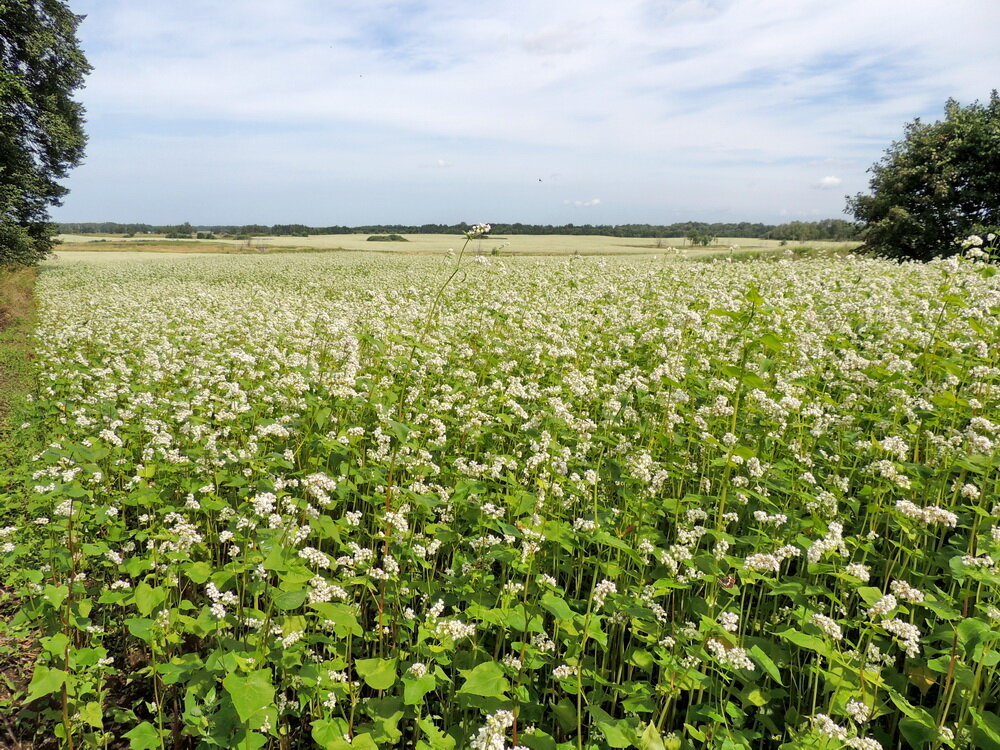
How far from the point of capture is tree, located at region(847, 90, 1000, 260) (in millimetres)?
36062

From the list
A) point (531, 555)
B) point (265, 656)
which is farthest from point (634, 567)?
point (265, 656)

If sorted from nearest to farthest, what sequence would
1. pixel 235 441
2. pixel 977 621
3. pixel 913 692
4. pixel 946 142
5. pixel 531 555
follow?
pixel 977 621, pixel 531 555, pixel 913 692, pixel 235 441, pixel 946 142

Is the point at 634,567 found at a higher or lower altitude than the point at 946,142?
lower

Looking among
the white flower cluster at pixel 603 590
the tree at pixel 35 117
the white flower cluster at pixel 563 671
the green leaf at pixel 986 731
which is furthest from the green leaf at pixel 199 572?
the tree at pixel 35 117

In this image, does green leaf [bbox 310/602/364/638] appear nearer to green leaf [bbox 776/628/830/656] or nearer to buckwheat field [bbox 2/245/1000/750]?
buckwheat field [bbox 2/245/1000/750]

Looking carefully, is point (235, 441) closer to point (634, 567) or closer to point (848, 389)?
point (634, 567)

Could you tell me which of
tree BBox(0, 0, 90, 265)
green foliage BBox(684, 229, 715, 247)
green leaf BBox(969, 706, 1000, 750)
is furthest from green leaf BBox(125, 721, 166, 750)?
tree BBox(0, 0, 90, 265)

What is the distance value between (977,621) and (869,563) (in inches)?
64.1

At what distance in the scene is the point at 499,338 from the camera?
9039mm

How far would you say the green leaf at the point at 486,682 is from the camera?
292 cm

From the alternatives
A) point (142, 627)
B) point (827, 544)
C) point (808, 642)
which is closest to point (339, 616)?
point (142, 627)

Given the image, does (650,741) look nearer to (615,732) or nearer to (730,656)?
(615,732)

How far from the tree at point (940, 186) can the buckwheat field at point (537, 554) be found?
37.4 m

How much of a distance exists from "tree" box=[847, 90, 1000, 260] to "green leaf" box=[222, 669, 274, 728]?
45019 millimetres
